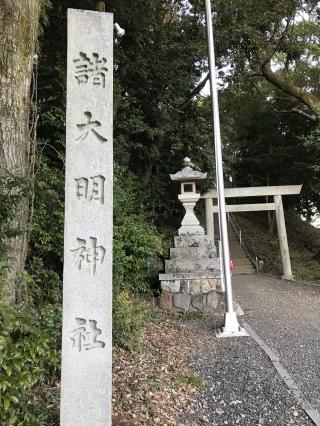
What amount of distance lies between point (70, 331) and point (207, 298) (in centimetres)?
486

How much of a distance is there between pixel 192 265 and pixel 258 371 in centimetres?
345

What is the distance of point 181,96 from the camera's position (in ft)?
33.4

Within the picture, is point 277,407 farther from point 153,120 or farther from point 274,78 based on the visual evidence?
point 274,78

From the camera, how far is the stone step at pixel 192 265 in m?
7.34

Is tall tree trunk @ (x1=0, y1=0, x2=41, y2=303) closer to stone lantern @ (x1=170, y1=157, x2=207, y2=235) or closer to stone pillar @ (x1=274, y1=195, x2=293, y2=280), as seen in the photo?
stone lantern @ (x1=170, y1=157, x2=207, y2=235)

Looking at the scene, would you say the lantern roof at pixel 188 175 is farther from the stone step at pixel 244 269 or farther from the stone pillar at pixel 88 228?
the stone step at pixel 244 269

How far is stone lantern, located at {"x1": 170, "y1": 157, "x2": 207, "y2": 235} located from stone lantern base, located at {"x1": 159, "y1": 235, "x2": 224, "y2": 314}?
1.72 ft

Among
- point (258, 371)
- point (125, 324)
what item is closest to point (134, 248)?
point (125, 324)

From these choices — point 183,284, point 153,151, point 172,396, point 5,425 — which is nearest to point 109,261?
point 5,425

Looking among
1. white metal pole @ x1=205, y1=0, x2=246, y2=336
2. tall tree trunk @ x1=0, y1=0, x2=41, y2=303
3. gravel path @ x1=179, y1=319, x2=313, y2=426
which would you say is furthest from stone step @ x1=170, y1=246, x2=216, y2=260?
tall tree trunk @ x1=0, y1=0, x2=41, y2=303

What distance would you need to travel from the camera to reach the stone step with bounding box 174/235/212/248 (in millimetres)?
7648

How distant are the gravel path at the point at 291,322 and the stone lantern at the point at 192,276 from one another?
78 cm

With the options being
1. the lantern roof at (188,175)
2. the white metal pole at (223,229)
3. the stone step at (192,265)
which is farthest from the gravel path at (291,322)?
the lantern roof at (188,175)

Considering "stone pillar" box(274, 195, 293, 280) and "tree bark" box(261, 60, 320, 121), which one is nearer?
"tree bark" box(261, 60, 320, 121)
